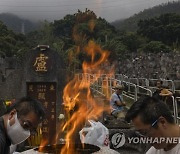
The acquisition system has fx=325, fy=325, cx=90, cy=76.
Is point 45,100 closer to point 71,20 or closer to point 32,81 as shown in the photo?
point 32,81

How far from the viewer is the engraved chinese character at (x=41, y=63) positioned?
37.7 ft

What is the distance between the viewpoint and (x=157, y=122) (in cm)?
275

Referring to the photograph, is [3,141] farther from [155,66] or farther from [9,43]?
[9,43]

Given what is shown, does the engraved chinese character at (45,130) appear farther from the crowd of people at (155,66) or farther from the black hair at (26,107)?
the crowd of people at (155,66)

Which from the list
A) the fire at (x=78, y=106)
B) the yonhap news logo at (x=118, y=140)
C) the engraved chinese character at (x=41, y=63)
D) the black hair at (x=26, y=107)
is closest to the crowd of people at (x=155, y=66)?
the fire at (x=78, y=106)

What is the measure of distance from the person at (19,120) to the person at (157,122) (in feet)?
3.12

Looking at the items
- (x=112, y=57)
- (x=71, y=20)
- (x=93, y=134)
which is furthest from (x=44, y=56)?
(x=71, y=20)

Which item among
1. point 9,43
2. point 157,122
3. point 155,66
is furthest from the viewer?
point 9,43

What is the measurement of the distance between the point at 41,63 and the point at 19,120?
8.53 m

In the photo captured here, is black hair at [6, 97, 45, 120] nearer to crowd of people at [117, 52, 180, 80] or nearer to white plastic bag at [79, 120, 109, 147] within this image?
white plastic bag at [79, 120, 109, 147]

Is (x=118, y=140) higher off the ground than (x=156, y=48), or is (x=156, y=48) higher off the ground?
(x=156, y=48)

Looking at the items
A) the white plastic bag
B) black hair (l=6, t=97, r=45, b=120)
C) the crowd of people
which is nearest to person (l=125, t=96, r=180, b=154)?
black hair (l=6, t=97, r=45, b=120)

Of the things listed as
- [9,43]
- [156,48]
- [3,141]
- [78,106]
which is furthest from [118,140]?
[9,43]

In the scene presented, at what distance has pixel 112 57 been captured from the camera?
1524 inches
